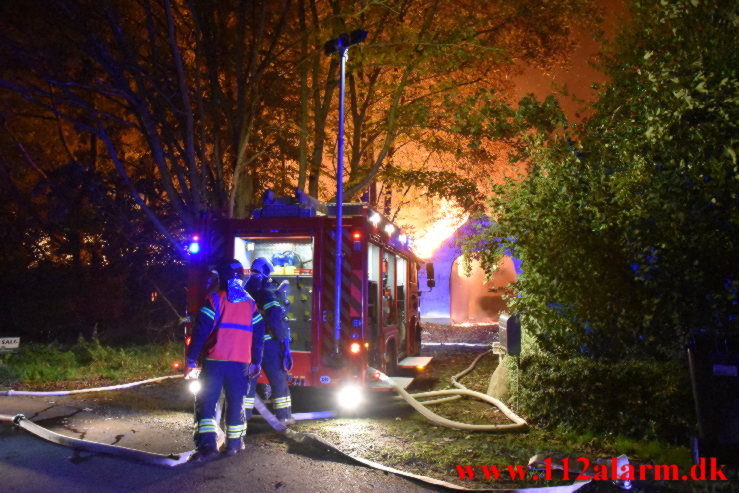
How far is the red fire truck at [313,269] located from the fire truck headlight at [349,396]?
0.05 metres

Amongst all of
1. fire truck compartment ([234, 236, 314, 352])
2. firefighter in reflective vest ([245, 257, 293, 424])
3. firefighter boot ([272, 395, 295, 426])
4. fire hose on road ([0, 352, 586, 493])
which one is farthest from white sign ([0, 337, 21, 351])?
firefighter boot ([272, 395, 295, 426])

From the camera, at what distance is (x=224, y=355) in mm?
5078

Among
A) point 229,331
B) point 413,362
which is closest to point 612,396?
point 229,331

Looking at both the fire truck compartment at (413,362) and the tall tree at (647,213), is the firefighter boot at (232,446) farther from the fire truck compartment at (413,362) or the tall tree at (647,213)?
the fire truck compartment at (413,362)

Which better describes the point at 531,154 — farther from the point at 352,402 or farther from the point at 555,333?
the point at 352,402

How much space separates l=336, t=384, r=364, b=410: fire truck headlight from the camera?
6969 mm

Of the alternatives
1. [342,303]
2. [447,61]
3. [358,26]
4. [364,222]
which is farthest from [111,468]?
[447,61]

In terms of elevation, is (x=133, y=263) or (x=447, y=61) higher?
(x=447, y=61)

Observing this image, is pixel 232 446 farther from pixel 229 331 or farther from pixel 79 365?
pixel 79 365

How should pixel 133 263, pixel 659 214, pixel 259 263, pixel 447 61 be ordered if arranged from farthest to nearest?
pixel 133 263 → pixel 447 61 → pixel 259 263 → pixel 659 214

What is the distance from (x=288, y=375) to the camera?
715 cm

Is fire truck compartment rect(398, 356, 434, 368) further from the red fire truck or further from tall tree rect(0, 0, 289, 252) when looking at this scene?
tall tree rect(0, 0, 289, 252)

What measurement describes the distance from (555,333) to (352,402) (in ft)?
8.82

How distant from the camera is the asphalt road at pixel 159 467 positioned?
4266mm
